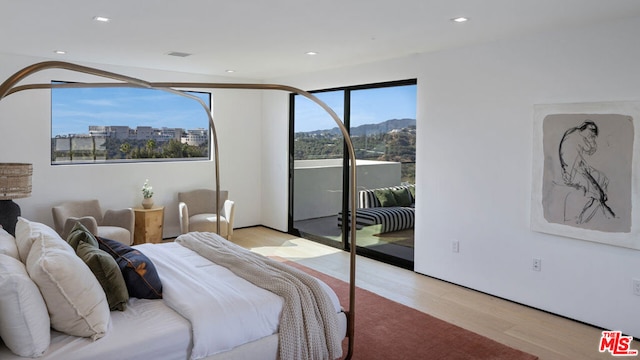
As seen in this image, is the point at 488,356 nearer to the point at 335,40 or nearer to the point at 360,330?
the point at 360,330

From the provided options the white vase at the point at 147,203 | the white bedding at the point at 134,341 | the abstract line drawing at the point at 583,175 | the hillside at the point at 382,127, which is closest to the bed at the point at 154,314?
the white bedding at the point at 134,341

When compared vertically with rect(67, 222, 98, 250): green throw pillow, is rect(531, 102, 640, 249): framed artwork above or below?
above

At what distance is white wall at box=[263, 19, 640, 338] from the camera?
3896mm

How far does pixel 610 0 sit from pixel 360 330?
2862mm

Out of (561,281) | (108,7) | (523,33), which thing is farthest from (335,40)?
(561,281)

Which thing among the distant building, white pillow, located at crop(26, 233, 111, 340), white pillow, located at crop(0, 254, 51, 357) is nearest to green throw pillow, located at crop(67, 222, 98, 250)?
white pillow, located at crop(26, 233, 111, 340)

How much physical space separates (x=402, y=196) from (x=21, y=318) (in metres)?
4.20

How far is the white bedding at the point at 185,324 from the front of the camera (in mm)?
2461

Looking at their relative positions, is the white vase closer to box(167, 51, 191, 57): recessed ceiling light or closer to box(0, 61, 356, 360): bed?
box(167, 51, 191, 57): recessed ceiling light

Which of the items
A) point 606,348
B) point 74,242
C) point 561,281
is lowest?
point 606,348

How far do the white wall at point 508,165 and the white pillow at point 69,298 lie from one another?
3488 mm

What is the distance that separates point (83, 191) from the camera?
6297mm

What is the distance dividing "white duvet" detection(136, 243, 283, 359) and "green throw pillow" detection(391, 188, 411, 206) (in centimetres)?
277

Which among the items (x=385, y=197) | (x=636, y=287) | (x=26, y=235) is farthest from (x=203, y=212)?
(x=636, y=287)
